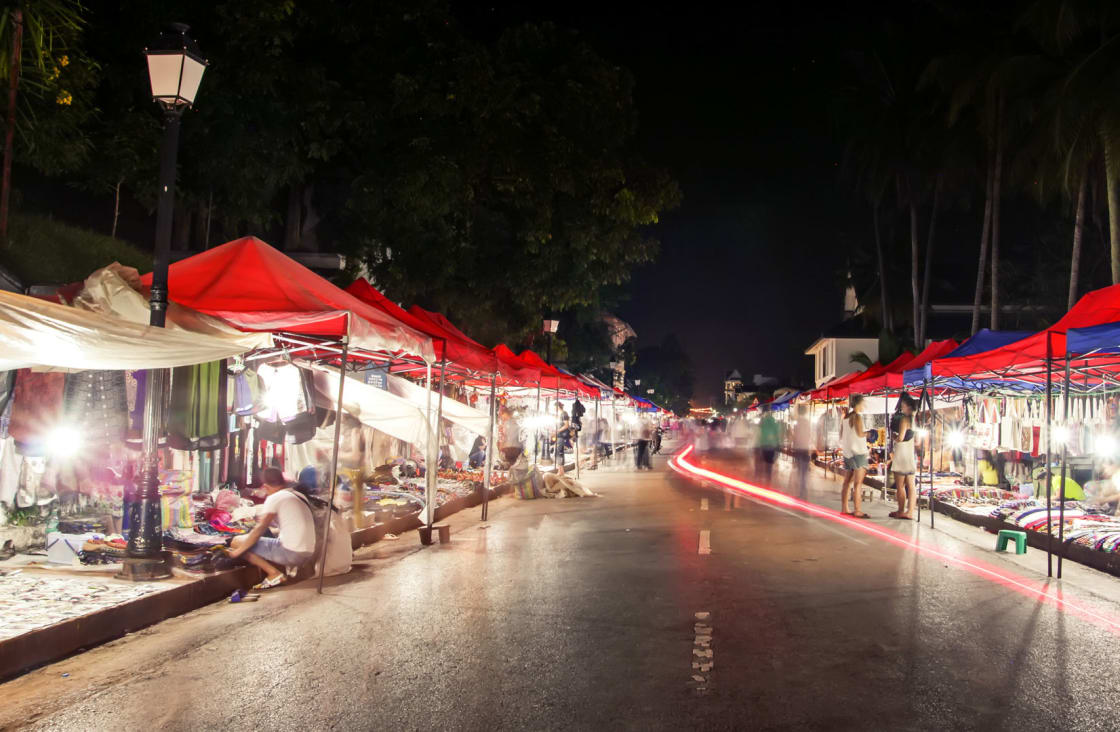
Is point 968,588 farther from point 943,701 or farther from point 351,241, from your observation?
point 351,241

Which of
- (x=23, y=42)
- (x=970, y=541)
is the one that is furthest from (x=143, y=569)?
(x=970, y=541)

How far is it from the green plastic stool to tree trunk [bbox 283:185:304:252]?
55.8 feet

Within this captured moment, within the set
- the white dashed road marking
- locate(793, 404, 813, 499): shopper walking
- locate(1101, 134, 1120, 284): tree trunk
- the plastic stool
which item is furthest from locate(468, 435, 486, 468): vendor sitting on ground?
locate(1101, 134, 1120, 284): tree trunk

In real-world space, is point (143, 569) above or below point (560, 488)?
above

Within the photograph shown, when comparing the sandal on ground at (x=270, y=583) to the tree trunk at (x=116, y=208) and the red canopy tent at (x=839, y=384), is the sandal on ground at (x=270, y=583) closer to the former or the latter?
the tree trunk at (x=116, y=208)

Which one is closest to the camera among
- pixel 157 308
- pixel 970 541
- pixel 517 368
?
pixel 157 308

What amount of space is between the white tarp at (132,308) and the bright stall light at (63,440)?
53.4 inches

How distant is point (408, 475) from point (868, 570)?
453 inches

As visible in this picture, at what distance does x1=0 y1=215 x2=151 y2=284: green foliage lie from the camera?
488 inches

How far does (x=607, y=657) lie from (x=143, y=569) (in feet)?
15.6

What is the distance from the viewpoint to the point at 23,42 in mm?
11117

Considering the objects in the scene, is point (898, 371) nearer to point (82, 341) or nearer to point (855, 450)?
point (855, 450)

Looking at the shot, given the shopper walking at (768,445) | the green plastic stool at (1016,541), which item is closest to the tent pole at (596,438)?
the shopper walking at (768,445)

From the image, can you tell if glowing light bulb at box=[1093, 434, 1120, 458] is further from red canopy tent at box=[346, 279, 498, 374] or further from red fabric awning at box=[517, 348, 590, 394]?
red fabric awning at box=[517, 348, 590, 394]
